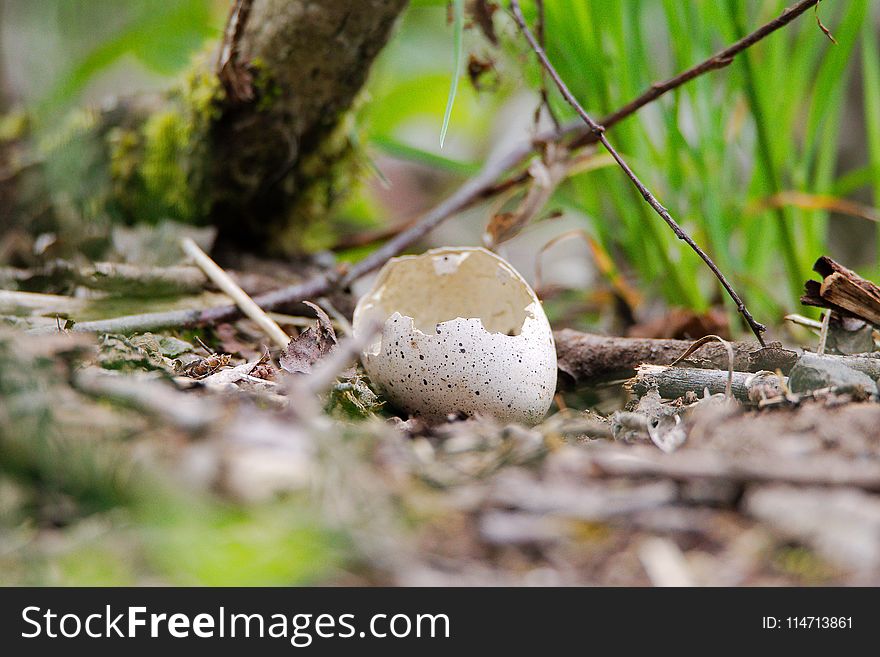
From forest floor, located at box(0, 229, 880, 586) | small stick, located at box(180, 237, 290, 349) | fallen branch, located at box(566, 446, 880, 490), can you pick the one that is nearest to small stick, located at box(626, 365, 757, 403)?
forest floor, located at box(0, 229, 880, 586)

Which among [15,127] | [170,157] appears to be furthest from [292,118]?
[15,127]

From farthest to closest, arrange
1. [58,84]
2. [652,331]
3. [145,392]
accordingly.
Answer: [58,84], [652,331], [145,392]

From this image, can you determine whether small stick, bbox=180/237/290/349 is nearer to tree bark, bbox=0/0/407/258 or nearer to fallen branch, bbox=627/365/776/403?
tree bark, bbox=0/0/407/258

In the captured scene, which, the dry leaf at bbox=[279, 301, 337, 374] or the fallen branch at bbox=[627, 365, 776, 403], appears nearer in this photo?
the fallen branch at bbox=[627, 365, 776, 403]

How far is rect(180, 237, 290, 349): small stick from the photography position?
1.79m

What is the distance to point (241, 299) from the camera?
73.7 inches

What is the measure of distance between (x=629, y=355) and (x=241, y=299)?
3.13 feet

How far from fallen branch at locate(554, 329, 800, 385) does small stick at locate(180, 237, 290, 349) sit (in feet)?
2.30
